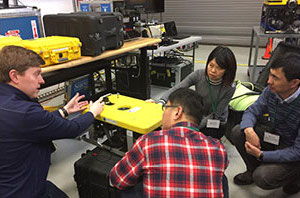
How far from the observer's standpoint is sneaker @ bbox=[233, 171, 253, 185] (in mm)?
1833

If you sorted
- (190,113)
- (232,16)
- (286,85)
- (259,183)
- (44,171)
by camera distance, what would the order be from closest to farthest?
(190,113) < (44,171) < (286,85) < (259,183) < (232,16)

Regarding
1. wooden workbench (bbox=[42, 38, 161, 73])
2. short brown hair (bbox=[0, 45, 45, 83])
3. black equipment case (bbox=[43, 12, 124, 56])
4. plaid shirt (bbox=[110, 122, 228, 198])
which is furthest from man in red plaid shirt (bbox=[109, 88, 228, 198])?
black equipment case (bbox=[43, 12, 124, 56])

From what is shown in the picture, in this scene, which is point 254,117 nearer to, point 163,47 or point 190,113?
point 190,113

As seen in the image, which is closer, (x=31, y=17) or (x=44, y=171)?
(x=44, y=171)

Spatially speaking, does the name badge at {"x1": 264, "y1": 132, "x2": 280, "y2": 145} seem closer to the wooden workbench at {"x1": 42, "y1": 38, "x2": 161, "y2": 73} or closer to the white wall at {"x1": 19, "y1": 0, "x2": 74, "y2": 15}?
the wooden workbench at {"x1": 42, "y1": 38, "x2": 161, "y2": 73}

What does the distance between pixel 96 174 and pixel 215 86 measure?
115 cm

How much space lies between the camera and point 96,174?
1464 millimetres

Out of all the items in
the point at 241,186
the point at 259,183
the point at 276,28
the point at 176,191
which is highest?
the point at 276,28

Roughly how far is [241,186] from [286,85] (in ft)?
2.88

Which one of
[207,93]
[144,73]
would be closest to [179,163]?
[207,93]

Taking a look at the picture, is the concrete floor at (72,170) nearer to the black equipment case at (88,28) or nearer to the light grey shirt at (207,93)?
the light grey shirt at (207,93)

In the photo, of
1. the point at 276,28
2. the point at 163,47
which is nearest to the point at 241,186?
the point at 163,47

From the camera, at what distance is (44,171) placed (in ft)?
3.95

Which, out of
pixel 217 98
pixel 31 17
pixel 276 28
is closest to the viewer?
pixel 217 98
